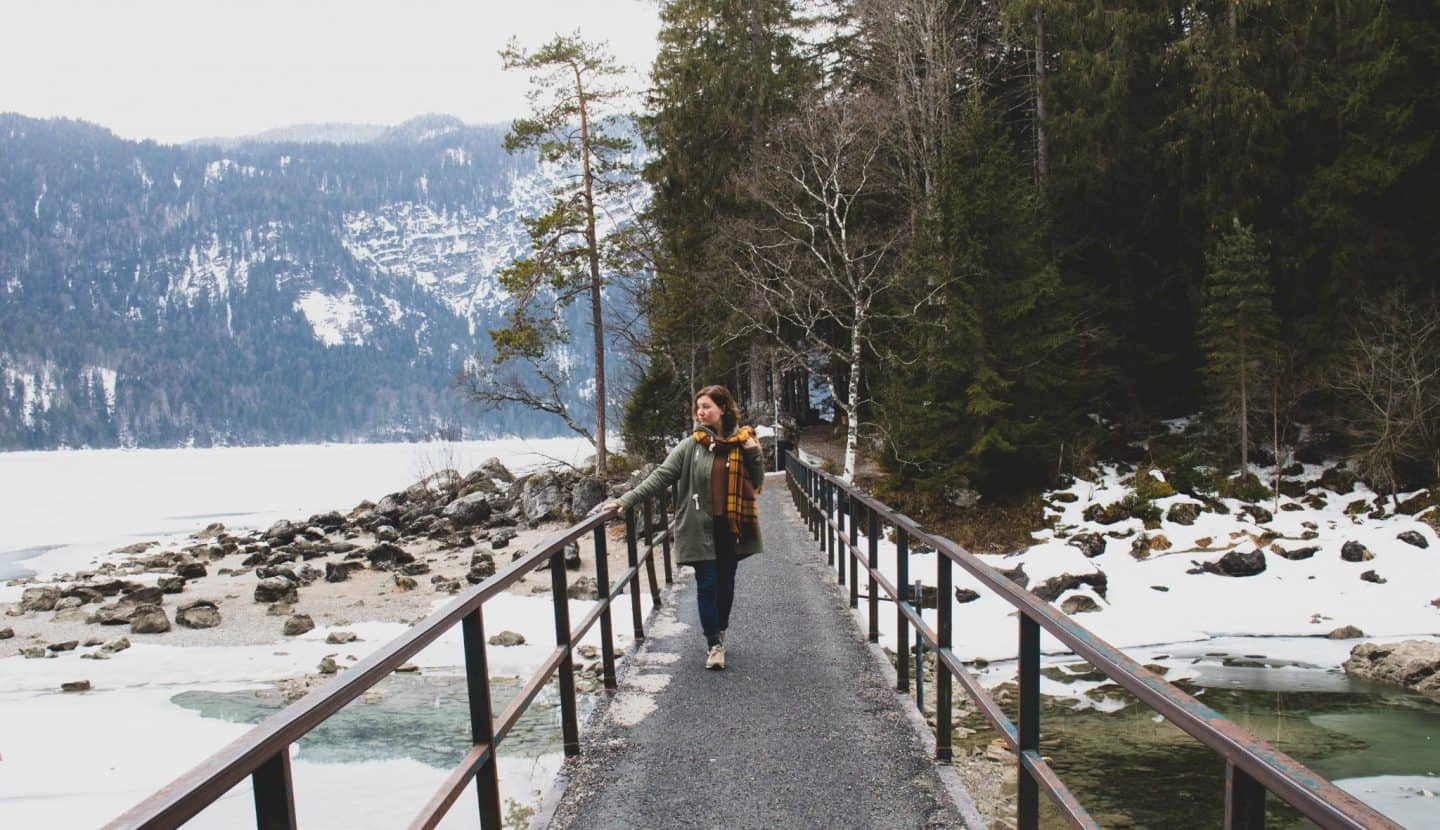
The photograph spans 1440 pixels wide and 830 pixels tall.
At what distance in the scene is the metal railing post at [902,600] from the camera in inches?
203

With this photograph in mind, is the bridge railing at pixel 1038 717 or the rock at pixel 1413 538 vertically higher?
the bridge railing at pixel 1038 717

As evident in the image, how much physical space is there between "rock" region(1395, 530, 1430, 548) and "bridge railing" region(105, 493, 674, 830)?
17223 millimetres

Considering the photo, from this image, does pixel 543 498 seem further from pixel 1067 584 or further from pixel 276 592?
pixel 1067 584

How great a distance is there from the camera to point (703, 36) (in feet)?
102

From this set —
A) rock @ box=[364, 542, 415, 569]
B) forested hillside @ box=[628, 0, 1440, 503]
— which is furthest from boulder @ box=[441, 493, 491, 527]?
forested hillside @ box=[628, 0, 1440, 503]

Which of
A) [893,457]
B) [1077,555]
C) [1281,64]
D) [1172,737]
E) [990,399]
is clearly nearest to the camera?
[1172,737]

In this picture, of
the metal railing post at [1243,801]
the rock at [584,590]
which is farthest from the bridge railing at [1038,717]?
the rock at [584,590]

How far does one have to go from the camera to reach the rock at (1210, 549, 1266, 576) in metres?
16.4

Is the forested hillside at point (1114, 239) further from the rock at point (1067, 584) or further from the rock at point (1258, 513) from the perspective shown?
the rock at point (1067, 584)

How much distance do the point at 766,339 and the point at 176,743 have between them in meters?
19.4

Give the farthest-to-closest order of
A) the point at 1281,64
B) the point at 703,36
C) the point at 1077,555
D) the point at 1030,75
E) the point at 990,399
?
1. the point at 703,36
2. the point at 1030,75
3. the point at 1281,64
4. the point at 990,399
5. the point at 1077,555

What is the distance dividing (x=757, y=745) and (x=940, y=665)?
109 centimetres

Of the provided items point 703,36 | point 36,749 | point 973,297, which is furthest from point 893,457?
point 703,36

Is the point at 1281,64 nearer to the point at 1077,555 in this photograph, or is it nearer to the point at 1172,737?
the point at 1077,555
